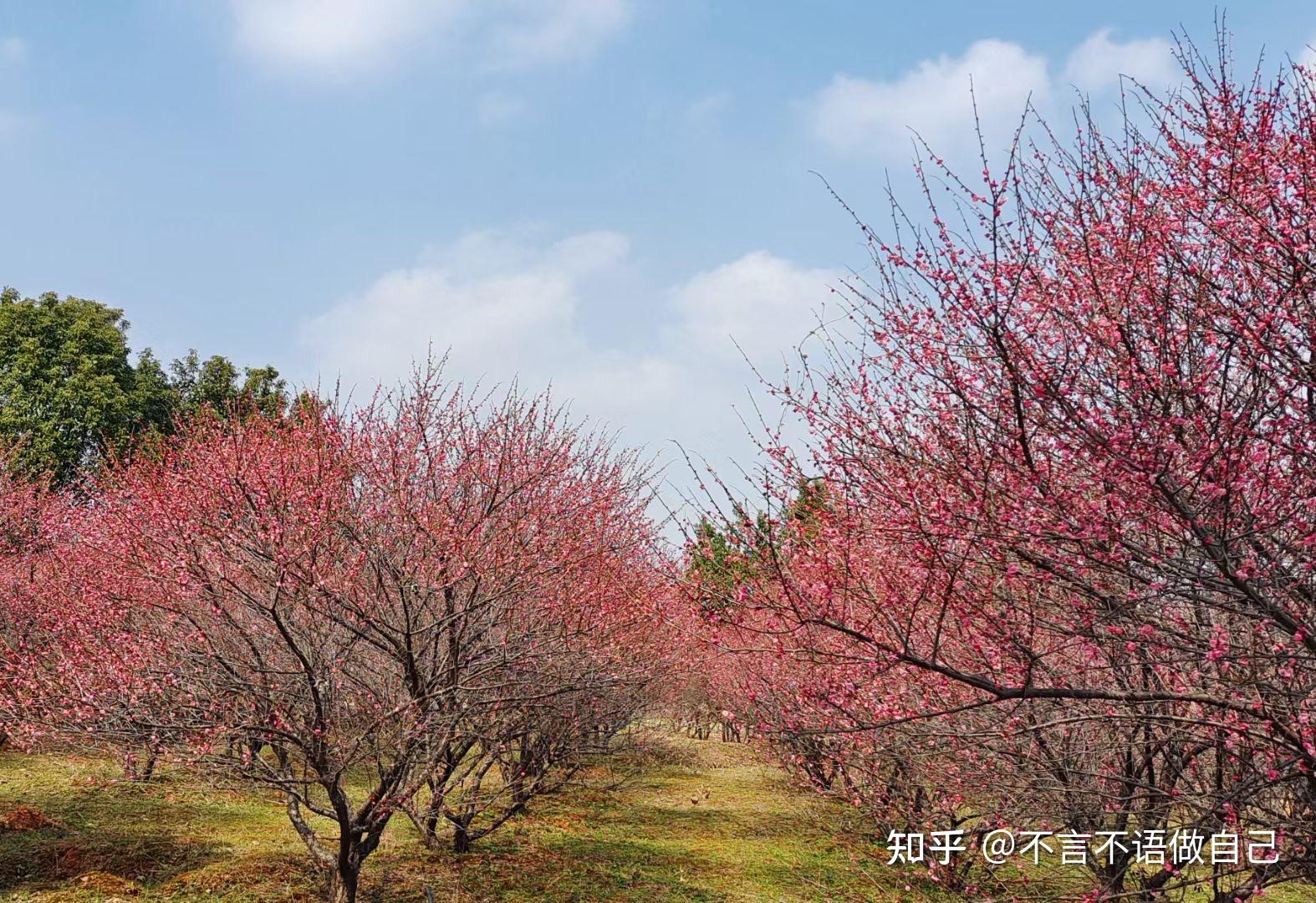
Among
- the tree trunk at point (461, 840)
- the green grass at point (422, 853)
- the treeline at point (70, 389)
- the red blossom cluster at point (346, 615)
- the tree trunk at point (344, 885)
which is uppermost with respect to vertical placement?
the treeline at point (70, 389)

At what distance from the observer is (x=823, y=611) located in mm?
4262

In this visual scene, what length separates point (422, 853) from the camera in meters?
11.3

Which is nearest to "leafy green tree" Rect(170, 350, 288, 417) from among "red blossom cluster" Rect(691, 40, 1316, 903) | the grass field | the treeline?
the treeline

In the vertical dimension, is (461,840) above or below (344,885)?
below

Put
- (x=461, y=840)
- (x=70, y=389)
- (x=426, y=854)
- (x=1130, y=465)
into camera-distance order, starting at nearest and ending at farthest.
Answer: (x=1130, y=465) < (x=426, y=854) < (x=461, y=840) < (x=70, y=389)

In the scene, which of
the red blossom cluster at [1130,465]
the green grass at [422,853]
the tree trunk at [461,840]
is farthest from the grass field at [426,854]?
the red blossom cluster at [1130,465]

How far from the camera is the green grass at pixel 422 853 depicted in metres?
9.57

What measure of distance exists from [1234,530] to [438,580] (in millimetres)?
6160

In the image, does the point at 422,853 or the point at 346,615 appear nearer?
the point at 346,615

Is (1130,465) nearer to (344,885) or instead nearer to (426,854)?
(344,885)

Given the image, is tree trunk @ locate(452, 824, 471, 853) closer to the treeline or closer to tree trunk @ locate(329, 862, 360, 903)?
tree trunk @ locate(329, 862, 360, 903)

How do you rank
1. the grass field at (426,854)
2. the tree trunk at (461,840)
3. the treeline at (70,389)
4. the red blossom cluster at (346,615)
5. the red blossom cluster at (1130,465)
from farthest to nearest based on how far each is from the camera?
the treeline at (70,389)
the tree trunk at (461,840)
the grass field at (426,854)
the red blossom cluster at (346,615)
the red blossom cluster at (1130,465)

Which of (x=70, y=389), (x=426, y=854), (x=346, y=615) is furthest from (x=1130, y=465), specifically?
(x=70, y=389)

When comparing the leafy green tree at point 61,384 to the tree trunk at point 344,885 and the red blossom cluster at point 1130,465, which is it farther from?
the red blossom cluster at point 1130,465
